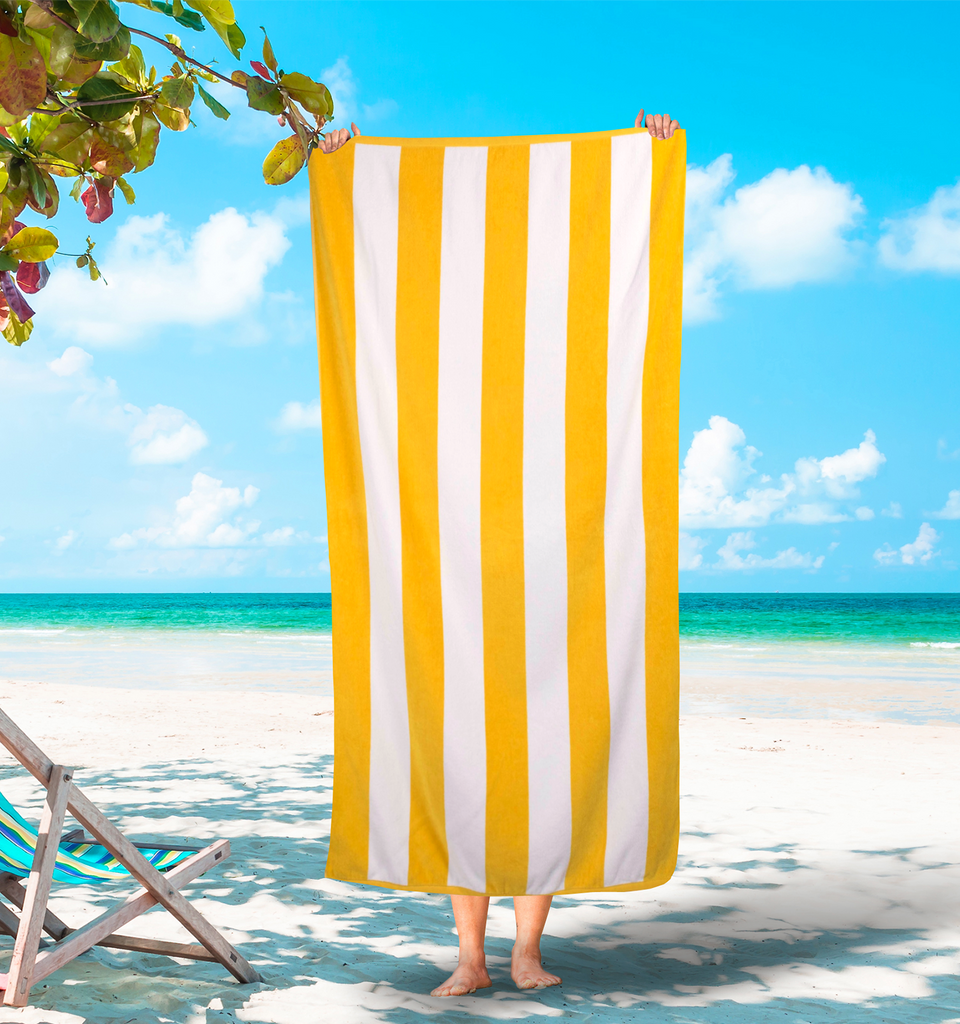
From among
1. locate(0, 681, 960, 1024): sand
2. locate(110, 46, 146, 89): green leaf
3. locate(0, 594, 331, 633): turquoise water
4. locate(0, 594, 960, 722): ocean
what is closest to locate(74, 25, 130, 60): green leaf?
locate(110, 46, 146, 89): green leaf

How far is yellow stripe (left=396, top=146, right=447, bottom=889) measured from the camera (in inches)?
78.4

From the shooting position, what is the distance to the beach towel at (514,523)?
1.96 m

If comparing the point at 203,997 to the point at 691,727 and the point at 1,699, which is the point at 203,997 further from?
the point at 1,699

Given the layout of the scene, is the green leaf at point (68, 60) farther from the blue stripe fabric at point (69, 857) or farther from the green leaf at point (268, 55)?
the blue stripe fabric at point (69, 857)

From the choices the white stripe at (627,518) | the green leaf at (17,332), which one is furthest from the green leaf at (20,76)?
the green leaf at (17,332)

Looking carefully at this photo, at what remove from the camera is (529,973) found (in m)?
2.38

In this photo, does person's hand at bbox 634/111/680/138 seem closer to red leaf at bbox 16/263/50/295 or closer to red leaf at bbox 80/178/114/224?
red leaf at bbox 80/178/114/224

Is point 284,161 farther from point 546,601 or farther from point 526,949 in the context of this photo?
point 526,949

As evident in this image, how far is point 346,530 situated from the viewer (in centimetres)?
204

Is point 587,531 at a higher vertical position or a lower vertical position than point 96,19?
lower

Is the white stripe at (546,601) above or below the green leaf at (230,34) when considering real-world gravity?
below

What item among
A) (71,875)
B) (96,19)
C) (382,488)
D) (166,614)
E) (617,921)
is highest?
(96,19)

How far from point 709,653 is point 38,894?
1893 centimetres

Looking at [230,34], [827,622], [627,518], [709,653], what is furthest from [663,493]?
[827,622]
